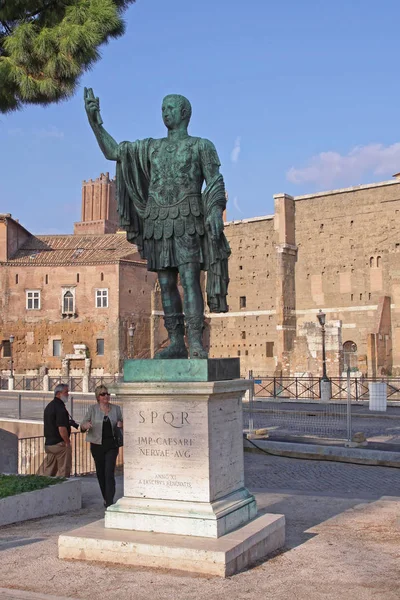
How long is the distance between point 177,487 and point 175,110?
9.52ft

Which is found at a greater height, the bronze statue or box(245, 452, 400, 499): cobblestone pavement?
the bronze statue

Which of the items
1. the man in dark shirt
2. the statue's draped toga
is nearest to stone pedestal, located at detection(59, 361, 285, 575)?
the statue's draped toga

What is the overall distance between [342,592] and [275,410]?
52.6ft

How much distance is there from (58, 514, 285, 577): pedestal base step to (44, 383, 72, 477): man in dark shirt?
124 inches

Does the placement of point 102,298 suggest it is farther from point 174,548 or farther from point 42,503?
point 174,548

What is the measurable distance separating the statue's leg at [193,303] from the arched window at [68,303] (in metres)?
37.4

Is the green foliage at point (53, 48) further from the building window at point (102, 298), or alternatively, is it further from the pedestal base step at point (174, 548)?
the building window at point (102, 298)

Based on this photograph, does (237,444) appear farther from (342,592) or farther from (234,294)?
(234,294)

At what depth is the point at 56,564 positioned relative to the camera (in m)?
4.81

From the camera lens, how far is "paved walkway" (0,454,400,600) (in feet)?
13.8

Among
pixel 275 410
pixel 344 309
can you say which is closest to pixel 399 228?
pixel 344 309

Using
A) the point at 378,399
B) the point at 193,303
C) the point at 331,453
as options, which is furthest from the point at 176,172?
the point at 378,399

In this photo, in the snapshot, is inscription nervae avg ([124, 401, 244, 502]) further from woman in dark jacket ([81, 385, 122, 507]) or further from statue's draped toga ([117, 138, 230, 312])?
woman in dark jacket ([81, 385, 122, 507])

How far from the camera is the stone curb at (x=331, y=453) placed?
10570 millimetres
